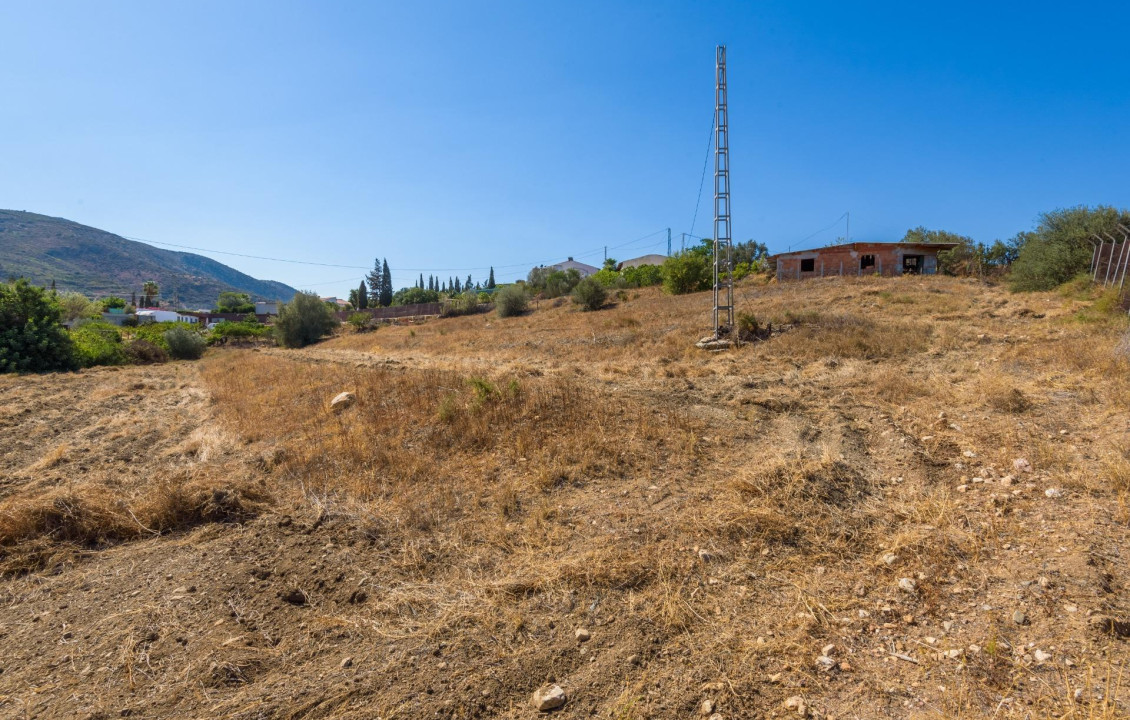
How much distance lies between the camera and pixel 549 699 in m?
2.32

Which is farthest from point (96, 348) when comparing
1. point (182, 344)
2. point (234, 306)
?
point (234, 306)

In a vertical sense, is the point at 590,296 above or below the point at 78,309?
below

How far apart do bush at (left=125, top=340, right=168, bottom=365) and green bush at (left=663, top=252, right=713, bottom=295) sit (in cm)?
3065

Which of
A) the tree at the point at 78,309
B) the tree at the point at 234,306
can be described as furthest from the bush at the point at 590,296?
the tree at the point at 234,306

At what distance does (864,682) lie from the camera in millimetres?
2332

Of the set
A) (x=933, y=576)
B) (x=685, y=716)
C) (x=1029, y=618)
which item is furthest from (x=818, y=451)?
(x=685, y=716)

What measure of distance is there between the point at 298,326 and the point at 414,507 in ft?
123

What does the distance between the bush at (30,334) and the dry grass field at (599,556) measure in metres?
16.1

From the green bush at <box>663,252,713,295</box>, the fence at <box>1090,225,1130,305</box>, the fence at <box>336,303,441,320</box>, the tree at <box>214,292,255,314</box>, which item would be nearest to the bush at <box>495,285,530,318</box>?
the green bush at <box>663,252,713,295</box>

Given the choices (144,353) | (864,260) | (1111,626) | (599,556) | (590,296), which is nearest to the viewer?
(1111,626)

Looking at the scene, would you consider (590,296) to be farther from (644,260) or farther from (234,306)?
(234,306)

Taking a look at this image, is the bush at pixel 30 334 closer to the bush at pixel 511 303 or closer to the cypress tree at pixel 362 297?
the bush at pixel 511 303

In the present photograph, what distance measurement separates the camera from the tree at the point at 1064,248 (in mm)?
17688

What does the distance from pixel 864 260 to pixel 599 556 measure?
37.2m
